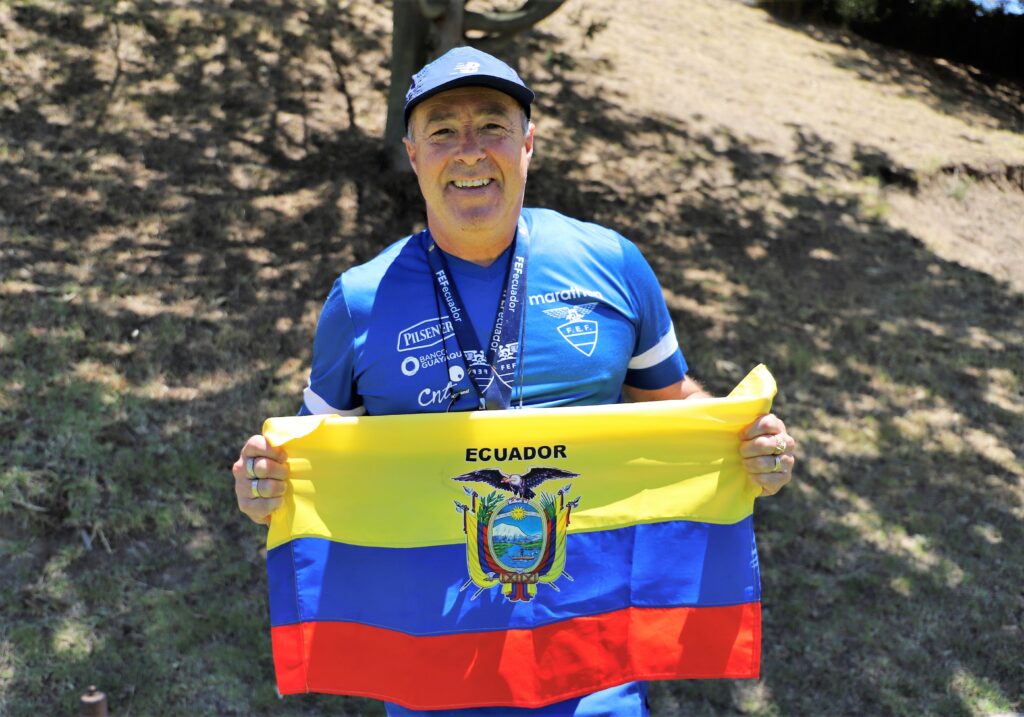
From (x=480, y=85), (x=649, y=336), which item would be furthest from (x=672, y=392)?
(x=480, y=85)

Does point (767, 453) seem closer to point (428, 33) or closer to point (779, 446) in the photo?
point (779, 446)

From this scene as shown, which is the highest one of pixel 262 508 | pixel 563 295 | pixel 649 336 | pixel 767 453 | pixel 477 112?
pixel 477 112

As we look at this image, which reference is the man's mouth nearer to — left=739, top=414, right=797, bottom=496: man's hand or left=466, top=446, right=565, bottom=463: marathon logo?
left=466, top=446, right=565, bottom=463: marathon logo

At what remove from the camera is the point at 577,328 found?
8.83 feet

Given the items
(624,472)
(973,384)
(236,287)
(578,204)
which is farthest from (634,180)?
(624,472)

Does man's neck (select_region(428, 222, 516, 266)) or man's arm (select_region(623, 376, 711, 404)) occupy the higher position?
man's neck (select_region(428, 222, 516, 266))

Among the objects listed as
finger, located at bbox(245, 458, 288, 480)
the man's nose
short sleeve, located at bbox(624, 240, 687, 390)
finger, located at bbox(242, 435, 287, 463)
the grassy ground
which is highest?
the man's nose

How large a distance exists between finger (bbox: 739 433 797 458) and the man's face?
872 millimetres

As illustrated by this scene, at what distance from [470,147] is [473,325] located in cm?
45

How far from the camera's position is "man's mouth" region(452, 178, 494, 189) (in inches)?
103

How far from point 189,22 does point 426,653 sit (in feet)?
26.7

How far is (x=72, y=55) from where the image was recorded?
8727 millimetres

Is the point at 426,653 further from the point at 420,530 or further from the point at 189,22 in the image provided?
the point at 189,22

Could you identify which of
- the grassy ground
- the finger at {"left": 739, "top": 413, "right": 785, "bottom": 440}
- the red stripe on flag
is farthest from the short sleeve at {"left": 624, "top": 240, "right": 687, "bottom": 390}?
the grassy ground
